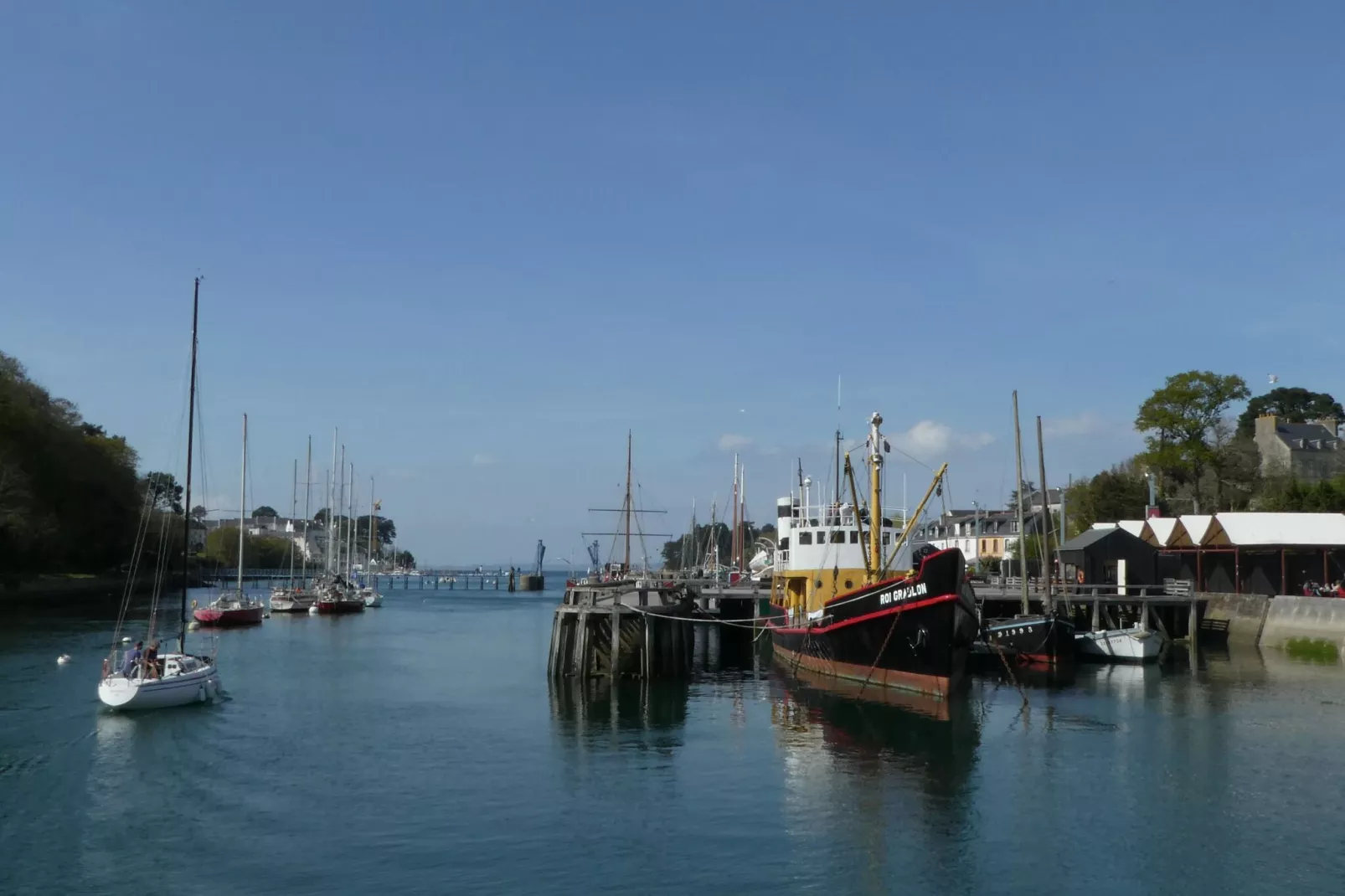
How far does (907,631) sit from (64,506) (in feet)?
224

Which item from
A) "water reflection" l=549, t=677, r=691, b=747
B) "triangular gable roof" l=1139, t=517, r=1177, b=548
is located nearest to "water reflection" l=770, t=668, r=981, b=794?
"water reflection" l=549, t=677, r=691, b=747

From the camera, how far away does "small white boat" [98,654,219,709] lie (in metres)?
31.0

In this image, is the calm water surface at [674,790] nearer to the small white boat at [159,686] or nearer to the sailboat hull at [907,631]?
the small white boat at [159,686]

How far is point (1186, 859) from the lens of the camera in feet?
60.5

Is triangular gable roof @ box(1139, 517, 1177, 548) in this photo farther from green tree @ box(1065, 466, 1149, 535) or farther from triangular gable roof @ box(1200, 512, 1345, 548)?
green tree @ box(1065, 466, 1149, 535)

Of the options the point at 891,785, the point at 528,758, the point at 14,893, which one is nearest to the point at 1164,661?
the point at 891,785

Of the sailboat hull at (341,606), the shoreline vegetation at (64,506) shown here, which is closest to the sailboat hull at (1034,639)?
the shoreline vegetation at (64,506)

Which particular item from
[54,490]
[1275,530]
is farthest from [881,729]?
[54,490]

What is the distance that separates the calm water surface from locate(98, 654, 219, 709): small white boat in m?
0.49

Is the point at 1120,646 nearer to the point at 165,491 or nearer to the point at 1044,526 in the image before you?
the point at 1044,526

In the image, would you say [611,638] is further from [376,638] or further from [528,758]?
[376,638]

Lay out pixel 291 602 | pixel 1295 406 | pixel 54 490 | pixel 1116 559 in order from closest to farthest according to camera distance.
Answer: pixel 1116 559, pixel 54 490, pixel 291 602, pixel 1295 406

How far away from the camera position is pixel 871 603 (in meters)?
34.2

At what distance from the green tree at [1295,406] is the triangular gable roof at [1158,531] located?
60663 mm
